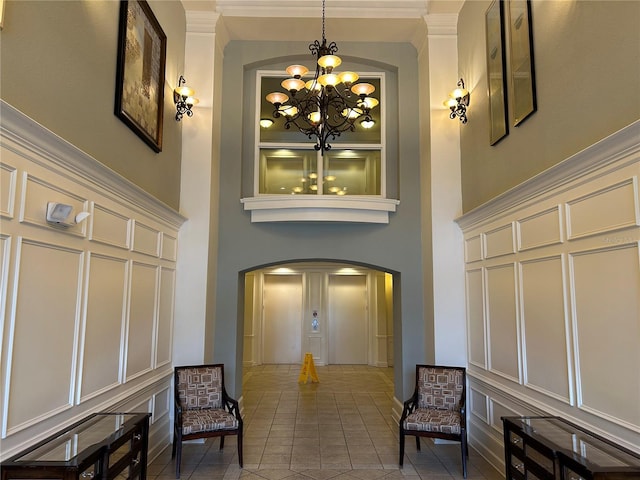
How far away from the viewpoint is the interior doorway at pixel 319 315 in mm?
10484

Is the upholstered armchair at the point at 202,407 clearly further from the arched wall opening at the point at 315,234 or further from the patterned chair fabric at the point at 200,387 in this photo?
the arched wall opening at the point at 315,234

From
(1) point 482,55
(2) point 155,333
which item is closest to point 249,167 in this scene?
(2) point 155,333

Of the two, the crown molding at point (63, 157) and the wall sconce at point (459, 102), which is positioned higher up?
the wall sconce at point (459, 102)

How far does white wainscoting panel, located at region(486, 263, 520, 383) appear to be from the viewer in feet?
12.6

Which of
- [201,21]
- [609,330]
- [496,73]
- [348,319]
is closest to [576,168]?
[609,330]

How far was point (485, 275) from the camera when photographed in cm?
450

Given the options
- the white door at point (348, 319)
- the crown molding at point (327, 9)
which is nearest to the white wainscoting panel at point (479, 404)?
the crown molding at point (327, 9)

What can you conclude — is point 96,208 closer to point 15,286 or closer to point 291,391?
point 15,286

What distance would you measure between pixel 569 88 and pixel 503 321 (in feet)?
6.96

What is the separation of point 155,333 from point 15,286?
2.24 metres

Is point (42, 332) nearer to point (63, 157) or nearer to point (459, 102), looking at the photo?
point (63, 157)

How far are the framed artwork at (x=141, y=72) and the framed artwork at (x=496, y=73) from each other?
11.2ft

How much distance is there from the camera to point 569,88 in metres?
3.06

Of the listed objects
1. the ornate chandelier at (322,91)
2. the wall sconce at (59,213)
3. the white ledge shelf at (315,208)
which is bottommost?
the wall sconce at (59,213)
